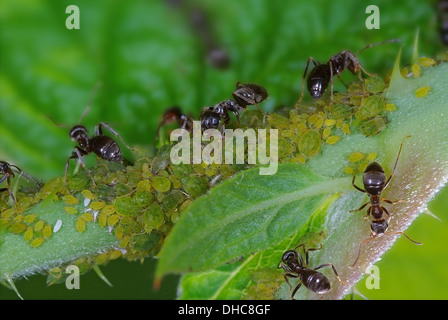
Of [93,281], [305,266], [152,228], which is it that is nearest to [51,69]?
[93,281]

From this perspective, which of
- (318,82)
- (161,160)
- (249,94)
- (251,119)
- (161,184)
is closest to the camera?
(161,184)

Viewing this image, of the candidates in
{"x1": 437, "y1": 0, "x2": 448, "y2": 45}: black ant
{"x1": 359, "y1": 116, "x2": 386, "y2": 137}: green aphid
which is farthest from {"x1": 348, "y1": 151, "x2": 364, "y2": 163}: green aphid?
{"x1": 437, "y1": 0, "x2": 448, "y2": 45}: black ant

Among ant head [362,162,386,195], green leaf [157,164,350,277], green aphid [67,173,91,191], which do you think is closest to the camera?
green leaf [157,164,350,277]

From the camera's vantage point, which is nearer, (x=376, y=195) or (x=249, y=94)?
(x=376, y=195)

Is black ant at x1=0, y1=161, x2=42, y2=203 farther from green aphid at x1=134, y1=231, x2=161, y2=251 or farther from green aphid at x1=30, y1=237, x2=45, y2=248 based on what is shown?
green aphid at x1=134, y1=231, x2=161, y2=251

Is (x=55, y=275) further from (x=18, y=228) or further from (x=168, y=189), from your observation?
(x=168, y=189)

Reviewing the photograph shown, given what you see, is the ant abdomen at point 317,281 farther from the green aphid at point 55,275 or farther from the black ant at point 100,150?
the green aphid at point 55,275

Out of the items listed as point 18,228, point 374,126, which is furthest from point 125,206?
point 374,126

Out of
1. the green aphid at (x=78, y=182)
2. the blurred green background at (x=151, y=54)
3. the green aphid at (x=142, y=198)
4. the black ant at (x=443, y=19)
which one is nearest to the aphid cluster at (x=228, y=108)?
the green aphid at (x=142, y=198)
